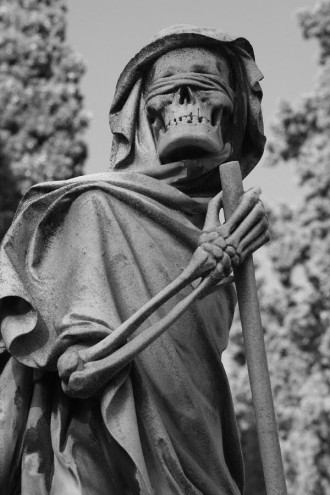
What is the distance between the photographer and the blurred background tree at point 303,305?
1903cm

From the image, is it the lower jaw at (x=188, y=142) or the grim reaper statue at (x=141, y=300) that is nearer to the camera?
the grim reaper statue at (x=141, y=300)

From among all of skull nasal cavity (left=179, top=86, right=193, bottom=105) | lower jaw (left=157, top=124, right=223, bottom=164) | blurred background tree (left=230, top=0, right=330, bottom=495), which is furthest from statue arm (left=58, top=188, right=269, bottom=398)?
blurred background tree (left=230, top=0, right=330, bottom=495)

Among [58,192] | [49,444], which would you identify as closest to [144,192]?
[58,192]

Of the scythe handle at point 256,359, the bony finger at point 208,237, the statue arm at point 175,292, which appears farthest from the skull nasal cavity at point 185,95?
the bony finger at point 208,237

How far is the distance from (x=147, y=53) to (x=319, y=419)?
14.9 m

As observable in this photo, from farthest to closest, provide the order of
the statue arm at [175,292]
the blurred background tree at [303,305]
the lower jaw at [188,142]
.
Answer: the blurred background tree at [303,305] < the lower jaw at [188,142] < the statue arm at [175,292]

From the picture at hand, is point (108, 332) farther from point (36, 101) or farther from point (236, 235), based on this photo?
point (36, 101)

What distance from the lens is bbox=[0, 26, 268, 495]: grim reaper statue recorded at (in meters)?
3.83

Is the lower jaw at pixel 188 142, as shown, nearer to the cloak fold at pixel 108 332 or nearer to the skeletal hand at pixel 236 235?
the cloak fold at pixel 108 332

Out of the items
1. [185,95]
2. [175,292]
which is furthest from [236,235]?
[185,95]

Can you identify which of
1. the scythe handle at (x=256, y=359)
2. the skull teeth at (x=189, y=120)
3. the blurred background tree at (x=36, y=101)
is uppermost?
the blurred background tree at (x=36, y=101)

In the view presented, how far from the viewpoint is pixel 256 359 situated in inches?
156

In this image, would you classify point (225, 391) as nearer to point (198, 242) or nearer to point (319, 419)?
point (198, 242)

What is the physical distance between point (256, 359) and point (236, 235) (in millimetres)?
430
